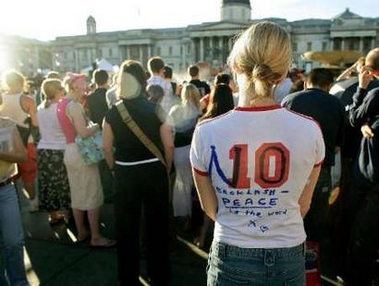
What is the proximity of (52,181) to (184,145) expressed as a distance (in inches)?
77.2

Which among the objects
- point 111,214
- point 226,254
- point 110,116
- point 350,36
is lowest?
point 111,214

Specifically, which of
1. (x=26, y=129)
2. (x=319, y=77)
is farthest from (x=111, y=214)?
(x=319, y=77)

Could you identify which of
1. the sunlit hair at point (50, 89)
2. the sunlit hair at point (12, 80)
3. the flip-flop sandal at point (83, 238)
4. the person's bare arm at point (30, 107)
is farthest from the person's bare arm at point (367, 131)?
the sunlit hair at point (12, 80)

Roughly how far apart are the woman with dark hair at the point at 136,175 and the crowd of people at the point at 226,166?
0.01 m

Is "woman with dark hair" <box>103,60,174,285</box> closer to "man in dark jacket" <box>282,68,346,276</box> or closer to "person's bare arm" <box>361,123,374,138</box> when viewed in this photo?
"man in dark jacket" <box>282,68,346,276</box>

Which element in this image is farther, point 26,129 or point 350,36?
point 350,36

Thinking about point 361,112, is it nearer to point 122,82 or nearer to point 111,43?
point 122,82

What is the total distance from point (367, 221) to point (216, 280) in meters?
2.28

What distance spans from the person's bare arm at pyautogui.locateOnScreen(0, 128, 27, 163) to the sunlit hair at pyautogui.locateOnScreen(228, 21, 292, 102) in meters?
2.48

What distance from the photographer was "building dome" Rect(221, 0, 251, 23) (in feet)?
251

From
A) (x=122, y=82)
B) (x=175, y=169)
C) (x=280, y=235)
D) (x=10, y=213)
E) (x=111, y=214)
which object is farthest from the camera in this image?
(x=111, y=214)

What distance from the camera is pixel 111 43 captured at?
83.2 metres

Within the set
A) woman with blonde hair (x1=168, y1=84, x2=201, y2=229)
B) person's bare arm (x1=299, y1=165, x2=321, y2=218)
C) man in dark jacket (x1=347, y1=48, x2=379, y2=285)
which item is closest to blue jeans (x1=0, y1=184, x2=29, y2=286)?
woman with blonde hair (x1=168, y1=84, x2=201, y2=229)

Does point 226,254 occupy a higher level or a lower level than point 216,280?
higher
